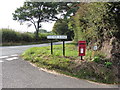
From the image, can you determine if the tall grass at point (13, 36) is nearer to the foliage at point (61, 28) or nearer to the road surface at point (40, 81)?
the foliage at point (61, 28)

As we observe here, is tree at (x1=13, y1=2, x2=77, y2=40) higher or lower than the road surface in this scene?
higher

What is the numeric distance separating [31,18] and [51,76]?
2027cm

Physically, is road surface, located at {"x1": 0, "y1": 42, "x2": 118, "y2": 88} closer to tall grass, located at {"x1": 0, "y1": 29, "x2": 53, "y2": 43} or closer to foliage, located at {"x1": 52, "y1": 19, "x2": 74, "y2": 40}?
tall grass, located at {"x1": 0, "y1": 29, "x2": 53, "y2": 43}

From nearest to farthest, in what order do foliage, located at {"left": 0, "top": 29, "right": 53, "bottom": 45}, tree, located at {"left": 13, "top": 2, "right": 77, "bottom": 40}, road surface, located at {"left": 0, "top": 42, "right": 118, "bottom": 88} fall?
road surface, located at {"left": 0, "top": 42, "right": 118, "bottom": 88} < foliage, located at {"left": 0, "top": 29, "right": 53, "bottom": 45} < tree, located at {"left": 13, "top": 2, "right": 77, "bottom": 40}

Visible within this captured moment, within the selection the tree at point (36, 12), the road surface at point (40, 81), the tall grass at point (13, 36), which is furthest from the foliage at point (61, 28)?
the road surface at point (40, 81)

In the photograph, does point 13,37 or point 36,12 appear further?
point 36,12

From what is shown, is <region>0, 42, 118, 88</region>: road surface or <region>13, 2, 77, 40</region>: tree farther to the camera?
<region>13, 2, 77, 40</region>: tree

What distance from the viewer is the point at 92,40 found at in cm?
626

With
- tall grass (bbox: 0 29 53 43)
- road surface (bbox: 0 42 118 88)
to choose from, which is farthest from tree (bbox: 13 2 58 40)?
road surface (bbox: 0 42 118 88)

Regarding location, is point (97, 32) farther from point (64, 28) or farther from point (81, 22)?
point (64, 28)

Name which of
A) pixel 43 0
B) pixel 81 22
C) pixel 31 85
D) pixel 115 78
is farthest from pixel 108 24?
pixel 43 0

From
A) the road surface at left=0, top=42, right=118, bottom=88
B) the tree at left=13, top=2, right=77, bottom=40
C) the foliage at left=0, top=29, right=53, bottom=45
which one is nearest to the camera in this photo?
the road surface at left=0, top=42, right=118, bottom=88

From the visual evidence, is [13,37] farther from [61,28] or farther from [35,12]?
[61,28]

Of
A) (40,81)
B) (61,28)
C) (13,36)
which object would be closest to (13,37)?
(13,36)
